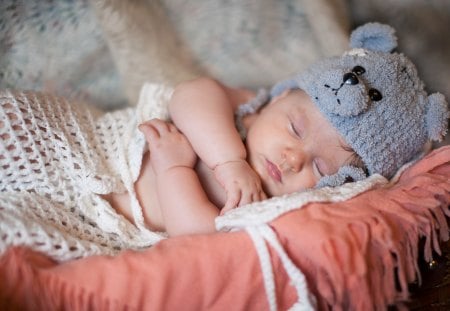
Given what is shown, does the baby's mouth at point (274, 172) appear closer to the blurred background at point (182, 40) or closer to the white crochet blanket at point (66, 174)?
the white crochet blanket at point (66, 174)

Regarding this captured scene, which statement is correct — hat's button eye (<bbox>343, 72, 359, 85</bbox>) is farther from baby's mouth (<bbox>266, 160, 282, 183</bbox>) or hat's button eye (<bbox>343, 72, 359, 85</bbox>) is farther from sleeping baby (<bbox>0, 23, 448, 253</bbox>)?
baby's mouth (<bbox>266, 160, 282, 183</bbox>)

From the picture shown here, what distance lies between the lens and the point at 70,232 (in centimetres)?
93

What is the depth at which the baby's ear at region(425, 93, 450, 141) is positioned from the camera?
1.02 metres

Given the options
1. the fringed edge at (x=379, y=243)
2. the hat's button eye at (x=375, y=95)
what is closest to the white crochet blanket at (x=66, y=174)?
the fringed edge at (x=379, y=243)

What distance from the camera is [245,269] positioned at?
0.78 metres

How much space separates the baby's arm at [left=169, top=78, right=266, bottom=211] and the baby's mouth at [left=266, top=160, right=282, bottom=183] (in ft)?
0.12

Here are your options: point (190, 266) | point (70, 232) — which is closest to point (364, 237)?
point (190, 266)

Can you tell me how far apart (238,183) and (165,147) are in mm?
177

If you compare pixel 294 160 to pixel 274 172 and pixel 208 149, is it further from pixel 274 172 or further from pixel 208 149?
pixel 208 149

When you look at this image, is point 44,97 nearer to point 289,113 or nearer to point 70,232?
point 70,232

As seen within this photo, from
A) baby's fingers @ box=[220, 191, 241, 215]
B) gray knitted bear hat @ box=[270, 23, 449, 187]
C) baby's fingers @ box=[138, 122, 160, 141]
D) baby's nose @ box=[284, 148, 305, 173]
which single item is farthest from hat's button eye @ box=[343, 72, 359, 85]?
baby's fingers @ box=[138, 122, 160, 141]

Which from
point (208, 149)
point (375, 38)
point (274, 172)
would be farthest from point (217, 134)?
point (375, 38)

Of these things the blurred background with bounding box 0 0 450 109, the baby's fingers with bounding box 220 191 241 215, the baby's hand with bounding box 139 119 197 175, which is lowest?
the baby's fingers with bounding box 220 191 241 215

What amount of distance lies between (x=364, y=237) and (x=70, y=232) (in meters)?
0.52
